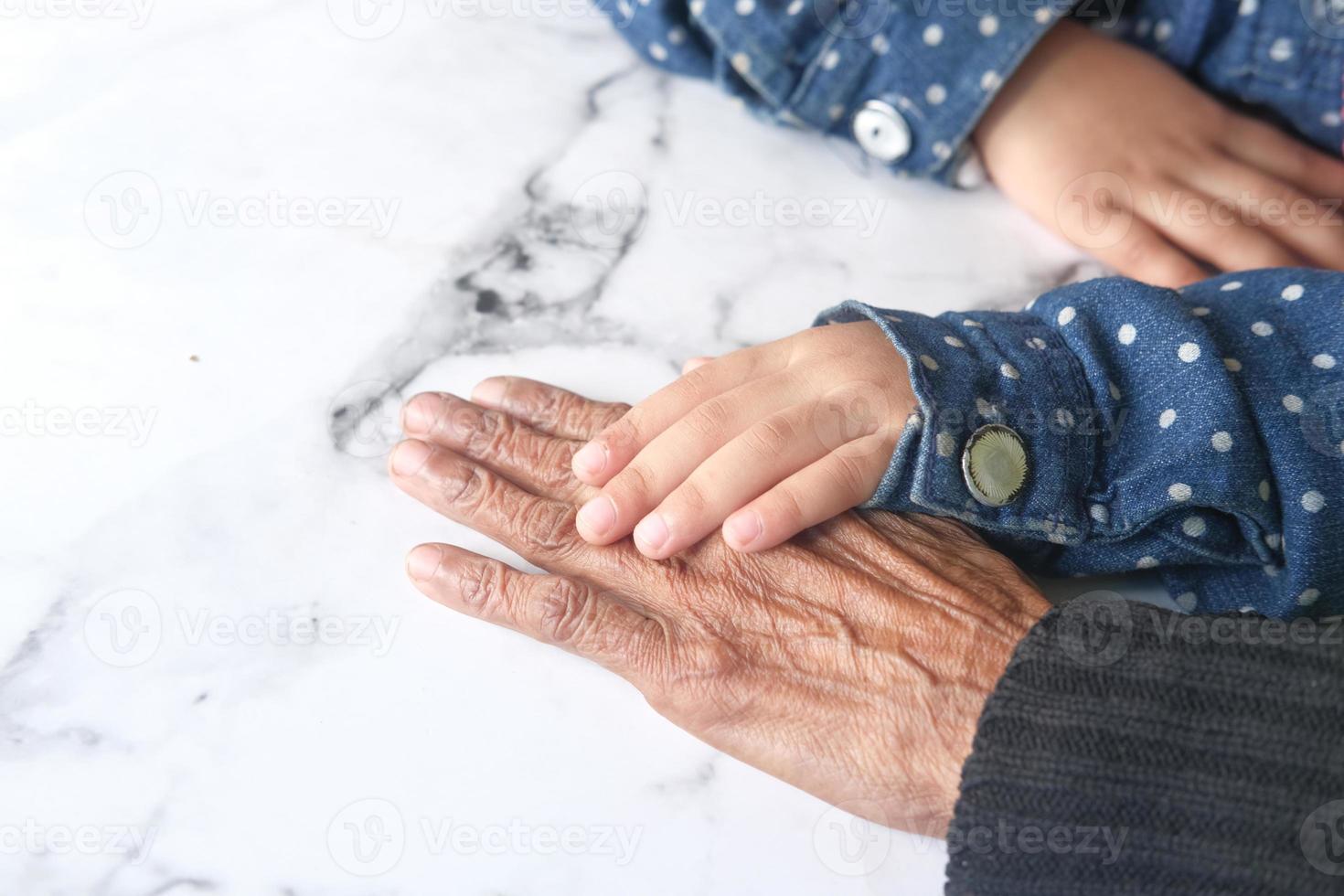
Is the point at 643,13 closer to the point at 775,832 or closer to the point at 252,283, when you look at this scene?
the point at 252,283

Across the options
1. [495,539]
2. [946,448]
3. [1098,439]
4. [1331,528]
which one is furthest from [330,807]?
[1331,528]

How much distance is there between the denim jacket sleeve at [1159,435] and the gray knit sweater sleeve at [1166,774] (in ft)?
0.37

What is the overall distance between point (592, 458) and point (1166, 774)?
0.42m

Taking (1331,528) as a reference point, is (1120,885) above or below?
below

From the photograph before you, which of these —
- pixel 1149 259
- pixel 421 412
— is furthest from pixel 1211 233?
pixel 421 412

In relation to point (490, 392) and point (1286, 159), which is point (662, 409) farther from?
point (1286, 159)

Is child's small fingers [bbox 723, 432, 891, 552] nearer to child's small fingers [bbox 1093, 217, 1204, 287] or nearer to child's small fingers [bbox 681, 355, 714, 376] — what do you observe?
child's small fingers [bbox 681, 355, 714, 376]

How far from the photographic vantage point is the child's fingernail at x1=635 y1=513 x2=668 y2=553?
29.4 inches

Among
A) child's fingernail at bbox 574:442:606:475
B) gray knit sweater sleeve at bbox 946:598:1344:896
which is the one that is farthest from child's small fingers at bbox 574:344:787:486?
gray knit sweater sleeve at bbox 946:598:1344:896

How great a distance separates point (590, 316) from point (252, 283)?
30 centimetres

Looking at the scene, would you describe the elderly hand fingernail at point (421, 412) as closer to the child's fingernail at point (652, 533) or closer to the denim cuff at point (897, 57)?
the child's fingernail at point (652, 533)

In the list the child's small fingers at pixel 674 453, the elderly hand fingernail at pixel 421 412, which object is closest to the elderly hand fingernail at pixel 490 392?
the elderly hand fingernail at pixel 421 412

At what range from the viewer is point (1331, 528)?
0.71 m

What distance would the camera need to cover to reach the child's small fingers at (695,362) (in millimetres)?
861
